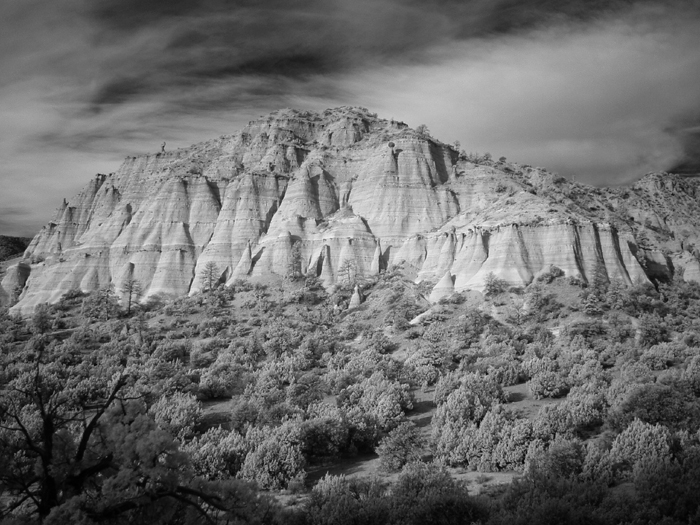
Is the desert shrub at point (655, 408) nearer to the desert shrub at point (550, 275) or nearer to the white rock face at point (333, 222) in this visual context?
the desert shrub at point (550, 275)

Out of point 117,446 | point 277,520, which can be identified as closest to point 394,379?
point 277,520

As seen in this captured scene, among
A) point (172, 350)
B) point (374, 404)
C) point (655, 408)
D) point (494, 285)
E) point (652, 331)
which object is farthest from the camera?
point (494, 285)

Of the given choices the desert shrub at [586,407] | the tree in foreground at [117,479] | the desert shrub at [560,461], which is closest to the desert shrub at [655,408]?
the desert shrub at [586,407]

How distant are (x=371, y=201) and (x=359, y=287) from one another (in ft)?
61.2

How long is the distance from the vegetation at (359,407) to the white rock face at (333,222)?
4787 millimetres

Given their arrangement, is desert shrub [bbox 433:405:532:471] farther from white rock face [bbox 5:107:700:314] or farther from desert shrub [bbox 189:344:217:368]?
white rock face [bbox 5:107:700:314]

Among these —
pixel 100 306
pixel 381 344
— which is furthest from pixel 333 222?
pixel 100 306

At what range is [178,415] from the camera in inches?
987

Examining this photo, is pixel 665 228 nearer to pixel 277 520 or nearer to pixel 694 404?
pixel 694 404

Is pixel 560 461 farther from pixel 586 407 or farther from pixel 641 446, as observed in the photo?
pixel 586 407

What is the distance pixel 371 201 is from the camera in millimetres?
74125

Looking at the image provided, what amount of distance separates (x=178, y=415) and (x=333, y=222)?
1963 inches

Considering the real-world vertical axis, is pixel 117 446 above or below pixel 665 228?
below

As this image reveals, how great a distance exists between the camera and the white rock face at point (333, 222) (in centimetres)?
5741
